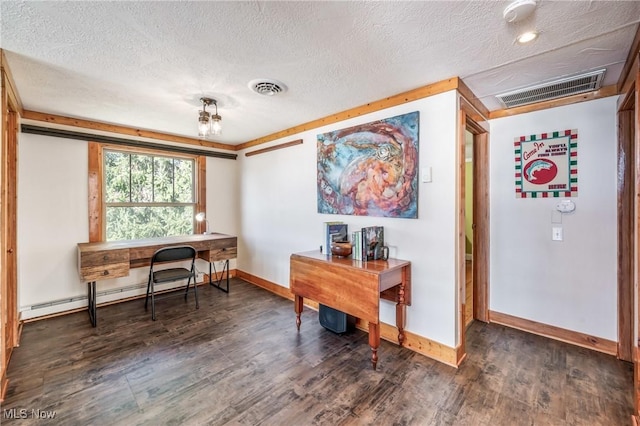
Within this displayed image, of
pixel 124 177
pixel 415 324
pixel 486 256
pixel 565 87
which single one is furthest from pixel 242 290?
pixel 565 87

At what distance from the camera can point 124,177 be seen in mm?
3602

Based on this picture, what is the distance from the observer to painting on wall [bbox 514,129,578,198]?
2.42 metres

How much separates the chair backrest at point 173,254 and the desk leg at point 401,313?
2348 millimetres

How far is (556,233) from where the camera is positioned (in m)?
2.51

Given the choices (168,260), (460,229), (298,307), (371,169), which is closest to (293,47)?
(371,169)

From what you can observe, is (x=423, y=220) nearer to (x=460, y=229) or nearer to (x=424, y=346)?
(x=460, y=229)

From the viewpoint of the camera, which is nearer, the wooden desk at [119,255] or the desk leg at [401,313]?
the desk leg at [401,313]

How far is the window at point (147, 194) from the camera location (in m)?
3.51

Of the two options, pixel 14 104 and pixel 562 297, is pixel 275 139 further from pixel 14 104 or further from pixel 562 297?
pixel 562 297

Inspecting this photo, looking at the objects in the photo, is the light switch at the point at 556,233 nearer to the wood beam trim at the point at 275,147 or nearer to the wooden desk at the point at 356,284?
the wooden desk at the point at 356,284

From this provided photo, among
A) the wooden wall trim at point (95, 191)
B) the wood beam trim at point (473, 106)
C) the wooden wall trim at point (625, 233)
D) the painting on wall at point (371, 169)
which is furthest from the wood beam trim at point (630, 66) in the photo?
the wooden wall trim at point (95, 191)

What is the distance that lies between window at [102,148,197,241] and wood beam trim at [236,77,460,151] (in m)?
1.54

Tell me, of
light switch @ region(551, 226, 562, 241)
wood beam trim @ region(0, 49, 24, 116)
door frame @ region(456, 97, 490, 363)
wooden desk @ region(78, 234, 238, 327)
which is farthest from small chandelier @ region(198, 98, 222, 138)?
light switch @ region(551, 226, 562, 241)

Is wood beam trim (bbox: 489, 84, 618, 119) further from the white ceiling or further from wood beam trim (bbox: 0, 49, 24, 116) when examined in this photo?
wood beam trim (bbox: 0, 49, 24, 116)
